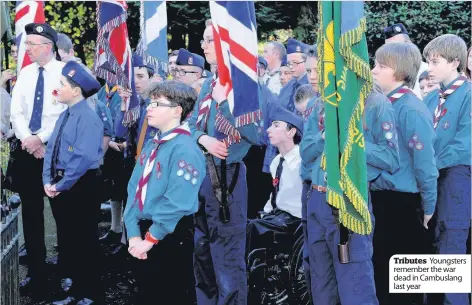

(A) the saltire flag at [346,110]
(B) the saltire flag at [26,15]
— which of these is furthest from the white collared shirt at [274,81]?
(A) the saltire flag at [346,110]

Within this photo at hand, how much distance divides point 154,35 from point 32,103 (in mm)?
1348

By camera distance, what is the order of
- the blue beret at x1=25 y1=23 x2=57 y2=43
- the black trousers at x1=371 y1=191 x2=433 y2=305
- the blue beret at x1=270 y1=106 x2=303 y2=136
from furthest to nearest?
the blue beret at x1=25 y1=23 x2=57 y2=43 → the blue beret at x1=270 y1=106 x2=303 y2=136 → the black trousers at x1=371 y1=191 x2=433 y2=305

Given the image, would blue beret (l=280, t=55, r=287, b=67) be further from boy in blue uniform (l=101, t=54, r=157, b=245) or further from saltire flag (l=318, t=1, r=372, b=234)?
saltire flag (l=318, t=1, r=372, b=234)

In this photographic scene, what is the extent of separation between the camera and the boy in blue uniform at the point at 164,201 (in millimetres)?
4703

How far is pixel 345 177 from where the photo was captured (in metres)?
4.34

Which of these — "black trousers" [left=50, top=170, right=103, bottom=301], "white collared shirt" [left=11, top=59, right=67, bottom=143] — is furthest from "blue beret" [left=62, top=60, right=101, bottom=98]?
"white collared shirt" [left=11, top=59, right=67, bottom=143]

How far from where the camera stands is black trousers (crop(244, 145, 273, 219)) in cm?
868

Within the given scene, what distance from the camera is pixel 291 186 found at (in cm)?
618

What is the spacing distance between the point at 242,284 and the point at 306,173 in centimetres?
112

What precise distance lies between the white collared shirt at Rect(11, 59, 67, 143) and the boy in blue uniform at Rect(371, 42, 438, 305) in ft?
10.4

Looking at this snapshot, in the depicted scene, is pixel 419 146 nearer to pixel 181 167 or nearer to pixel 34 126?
pixel 181 167

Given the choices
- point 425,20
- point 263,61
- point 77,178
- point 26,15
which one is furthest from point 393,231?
point 425,20

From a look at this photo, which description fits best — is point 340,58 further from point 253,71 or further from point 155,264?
point 155,264

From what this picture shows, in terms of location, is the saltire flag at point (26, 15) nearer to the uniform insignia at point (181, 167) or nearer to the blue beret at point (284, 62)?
the blue beret at point (284, 62)
